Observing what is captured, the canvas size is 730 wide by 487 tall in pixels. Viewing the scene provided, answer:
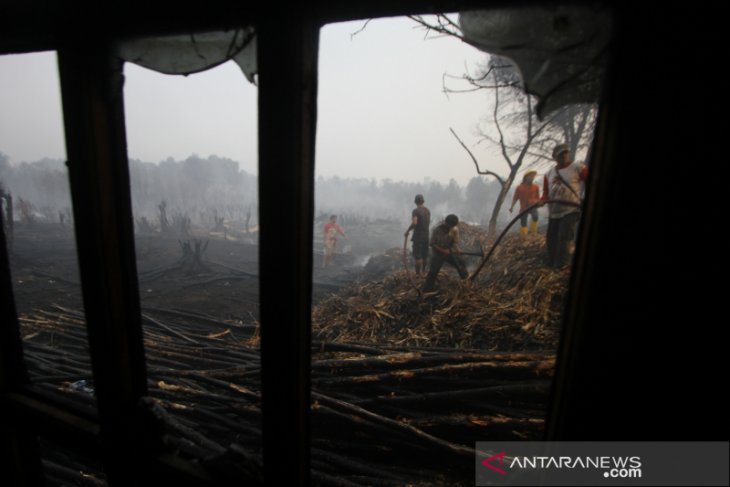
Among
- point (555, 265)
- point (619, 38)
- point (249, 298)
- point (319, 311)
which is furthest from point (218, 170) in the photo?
point (619, 38)

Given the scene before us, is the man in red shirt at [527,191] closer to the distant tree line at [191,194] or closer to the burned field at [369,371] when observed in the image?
the burned field at [369,371]

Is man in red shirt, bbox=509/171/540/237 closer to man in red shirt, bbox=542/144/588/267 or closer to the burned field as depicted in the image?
man in red shirt, bbox=542/144/588/267

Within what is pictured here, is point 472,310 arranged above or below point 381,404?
above

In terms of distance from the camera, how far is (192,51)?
88 cm

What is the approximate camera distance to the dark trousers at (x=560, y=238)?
5.16 meters

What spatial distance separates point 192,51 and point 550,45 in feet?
3.24

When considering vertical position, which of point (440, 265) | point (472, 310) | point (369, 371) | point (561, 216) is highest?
point (561, 216)

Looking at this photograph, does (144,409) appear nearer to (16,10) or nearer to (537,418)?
(16,10)

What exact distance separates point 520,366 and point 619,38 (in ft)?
12.5

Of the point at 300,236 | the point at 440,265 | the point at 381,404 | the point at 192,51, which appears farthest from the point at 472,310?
the point at 192,51

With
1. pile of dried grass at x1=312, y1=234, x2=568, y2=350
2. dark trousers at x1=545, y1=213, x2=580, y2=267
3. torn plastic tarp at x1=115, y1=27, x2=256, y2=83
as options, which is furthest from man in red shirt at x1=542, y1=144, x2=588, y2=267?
torn plastic tarp at x1=115, y1=27, x2=256, y2=83

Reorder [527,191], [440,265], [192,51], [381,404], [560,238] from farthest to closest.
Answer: [440,265]
[527,191]
[560,238]
[381,404]
[192,51]

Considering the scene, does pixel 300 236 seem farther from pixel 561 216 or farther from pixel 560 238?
pixel 560 238

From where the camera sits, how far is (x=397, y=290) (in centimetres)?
695
